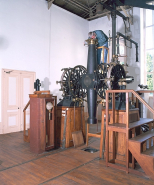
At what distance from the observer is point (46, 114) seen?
448cm

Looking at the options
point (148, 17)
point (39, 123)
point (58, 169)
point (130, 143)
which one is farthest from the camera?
point (148, 17)

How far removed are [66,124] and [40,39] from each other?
4779 mm

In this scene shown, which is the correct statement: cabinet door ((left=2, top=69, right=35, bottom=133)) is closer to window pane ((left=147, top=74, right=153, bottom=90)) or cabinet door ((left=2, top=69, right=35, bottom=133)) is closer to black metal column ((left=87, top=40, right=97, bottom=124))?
black metal column ((left=87, top=40, right=97, bottom=124))

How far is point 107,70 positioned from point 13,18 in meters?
4.78

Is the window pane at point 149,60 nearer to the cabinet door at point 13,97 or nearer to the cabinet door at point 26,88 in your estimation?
the cabinet door at point 26,88

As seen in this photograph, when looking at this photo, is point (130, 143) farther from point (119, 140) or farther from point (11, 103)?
point (11, 103)

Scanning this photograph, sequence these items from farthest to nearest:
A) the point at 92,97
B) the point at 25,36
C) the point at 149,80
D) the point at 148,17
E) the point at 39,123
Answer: the point at 148,17
the point at 149,80
the point at 25,36
the point at 92,97
the point at 39,123

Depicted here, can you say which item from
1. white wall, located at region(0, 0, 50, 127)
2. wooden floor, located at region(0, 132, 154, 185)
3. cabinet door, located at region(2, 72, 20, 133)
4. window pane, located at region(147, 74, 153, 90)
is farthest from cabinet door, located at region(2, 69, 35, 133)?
window pane, located at region(147, 74, 153, 90)

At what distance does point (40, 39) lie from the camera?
810 centimetres

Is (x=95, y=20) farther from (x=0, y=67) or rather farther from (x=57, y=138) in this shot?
(x=57, y=138)

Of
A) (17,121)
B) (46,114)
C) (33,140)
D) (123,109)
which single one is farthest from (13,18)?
(123,109)

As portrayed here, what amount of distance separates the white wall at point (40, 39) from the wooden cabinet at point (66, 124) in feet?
11.0

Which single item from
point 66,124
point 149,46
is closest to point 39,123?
point 66,124

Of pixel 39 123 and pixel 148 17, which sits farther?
pixel 148 17
